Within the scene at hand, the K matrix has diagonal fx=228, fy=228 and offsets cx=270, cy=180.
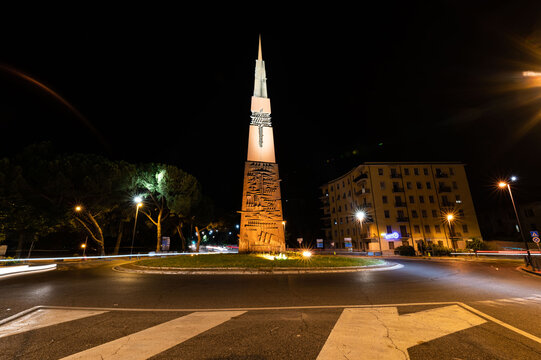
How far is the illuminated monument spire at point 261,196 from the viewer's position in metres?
20.9

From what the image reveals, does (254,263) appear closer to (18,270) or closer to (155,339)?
(155,339)

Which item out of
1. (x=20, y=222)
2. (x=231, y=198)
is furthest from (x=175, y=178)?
(x=231, y=198)

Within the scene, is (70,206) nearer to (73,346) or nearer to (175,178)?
(175,178)

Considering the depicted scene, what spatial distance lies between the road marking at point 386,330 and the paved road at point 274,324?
17mm

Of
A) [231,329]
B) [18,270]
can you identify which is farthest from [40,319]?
[18,270]

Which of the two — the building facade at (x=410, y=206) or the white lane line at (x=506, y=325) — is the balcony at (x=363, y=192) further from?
the white lane line at (x=506, y=325)

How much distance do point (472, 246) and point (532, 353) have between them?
3273 cm

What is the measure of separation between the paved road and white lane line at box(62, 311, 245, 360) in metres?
0.02

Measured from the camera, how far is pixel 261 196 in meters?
22.0

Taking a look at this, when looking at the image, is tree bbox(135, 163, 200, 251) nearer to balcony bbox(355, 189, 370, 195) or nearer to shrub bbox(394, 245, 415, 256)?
shrub bbox(394, 245, 415, 256)

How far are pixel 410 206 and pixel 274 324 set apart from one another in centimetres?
4669

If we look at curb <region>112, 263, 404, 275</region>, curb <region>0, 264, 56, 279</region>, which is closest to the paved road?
curb <region>112, 263, 404, 275</region>

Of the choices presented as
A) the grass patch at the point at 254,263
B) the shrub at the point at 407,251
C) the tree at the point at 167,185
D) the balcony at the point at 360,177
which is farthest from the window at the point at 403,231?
the tree at the point at 167,185

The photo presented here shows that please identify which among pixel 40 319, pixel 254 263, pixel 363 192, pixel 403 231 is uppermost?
pixel 363 192
